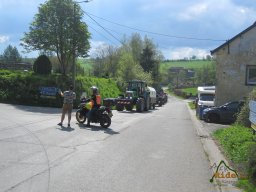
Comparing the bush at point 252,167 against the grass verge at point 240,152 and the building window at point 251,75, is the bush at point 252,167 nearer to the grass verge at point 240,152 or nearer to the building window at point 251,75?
the grass verge at point 240,152

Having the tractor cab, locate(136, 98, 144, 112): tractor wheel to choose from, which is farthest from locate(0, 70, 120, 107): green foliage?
the tractor cab

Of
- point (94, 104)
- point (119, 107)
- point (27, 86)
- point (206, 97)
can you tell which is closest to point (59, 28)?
point (27, 86)

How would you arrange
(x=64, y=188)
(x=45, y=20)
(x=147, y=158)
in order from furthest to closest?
(x=45, y=20), (x=147, y=158), (x=64, y=188)

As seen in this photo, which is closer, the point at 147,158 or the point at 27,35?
the point at 147,158

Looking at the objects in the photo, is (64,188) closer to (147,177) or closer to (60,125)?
(147,177)

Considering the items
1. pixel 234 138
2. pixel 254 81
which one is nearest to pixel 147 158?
pixel 234 138

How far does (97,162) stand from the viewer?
10195 mm

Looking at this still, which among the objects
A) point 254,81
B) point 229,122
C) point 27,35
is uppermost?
point 27,35

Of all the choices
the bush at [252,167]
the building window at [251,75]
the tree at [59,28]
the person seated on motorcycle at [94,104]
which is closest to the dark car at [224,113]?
the building window at [251,75]

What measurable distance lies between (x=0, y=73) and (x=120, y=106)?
963 centimetres

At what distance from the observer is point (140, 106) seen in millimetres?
35750

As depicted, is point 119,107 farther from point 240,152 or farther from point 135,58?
point 135,58

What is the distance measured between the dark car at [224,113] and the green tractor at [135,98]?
9.45 metres

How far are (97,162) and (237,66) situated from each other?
20.5 metres
